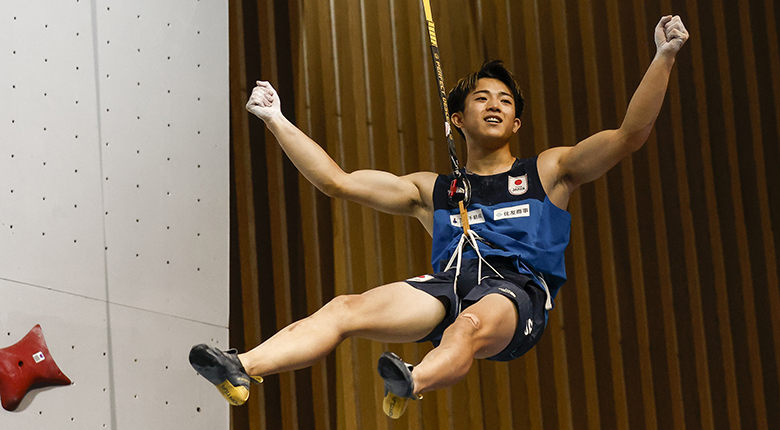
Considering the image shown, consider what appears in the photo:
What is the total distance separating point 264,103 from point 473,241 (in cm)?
74

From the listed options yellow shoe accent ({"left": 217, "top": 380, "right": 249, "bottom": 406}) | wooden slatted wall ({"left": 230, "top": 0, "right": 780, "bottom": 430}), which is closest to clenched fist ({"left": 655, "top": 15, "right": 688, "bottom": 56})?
yellow shoe accent ({"left": 217, "top": 380, "right": 249, "bottom": 406})

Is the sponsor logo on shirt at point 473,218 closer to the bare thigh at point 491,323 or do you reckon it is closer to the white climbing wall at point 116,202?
the bare thigh at point 491,323

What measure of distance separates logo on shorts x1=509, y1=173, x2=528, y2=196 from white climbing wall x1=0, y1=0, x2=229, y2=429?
150 centimetres

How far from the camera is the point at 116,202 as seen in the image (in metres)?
3.20

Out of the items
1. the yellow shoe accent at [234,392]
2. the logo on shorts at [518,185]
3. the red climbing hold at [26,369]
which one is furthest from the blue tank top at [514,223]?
the red climbing hold at [26,369]

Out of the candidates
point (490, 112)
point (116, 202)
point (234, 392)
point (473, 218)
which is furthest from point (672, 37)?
point (116, 202)

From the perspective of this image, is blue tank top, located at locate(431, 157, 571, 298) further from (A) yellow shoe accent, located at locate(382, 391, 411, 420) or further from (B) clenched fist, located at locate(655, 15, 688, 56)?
(A) yellow shoe accent, located at locate(382, 391, 411, 420)

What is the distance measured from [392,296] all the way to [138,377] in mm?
1495

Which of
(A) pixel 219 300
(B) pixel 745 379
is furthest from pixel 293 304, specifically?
(B) pixel 745 379

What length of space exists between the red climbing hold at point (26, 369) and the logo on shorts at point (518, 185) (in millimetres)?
1759

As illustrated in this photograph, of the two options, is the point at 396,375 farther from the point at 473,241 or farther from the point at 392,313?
the point at 473,241

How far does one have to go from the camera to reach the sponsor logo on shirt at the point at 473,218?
241cm

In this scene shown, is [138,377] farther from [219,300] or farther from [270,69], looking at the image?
[270,69]

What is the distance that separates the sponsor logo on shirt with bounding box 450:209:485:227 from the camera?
7.92 ft
